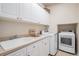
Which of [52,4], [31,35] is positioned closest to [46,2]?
[52,4]

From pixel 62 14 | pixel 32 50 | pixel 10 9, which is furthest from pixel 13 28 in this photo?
pixel 62 14

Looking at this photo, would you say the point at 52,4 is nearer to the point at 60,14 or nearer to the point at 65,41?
the point at 60,14

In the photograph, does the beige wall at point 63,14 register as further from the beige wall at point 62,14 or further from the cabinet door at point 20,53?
the cabinet door at point 20,53

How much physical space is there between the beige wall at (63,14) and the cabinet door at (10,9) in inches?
20.7

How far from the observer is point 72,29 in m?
1.27

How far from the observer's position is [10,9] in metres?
1.23

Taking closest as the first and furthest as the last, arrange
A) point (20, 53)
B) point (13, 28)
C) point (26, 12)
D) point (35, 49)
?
point (20, 53)
point (35, 49)
point (13, 28)
point (26, 12)

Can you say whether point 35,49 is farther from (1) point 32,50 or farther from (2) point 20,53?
(2) point 20,53

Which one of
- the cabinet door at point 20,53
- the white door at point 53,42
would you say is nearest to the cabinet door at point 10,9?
the cabinet door at point 20,53

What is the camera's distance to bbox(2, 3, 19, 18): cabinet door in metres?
1.12

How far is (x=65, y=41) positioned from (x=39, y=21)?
0.74m

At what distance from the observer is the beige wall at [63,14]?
4.06 feet

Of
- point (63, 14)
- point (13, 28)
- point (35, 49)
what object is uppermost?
point (63, 14)

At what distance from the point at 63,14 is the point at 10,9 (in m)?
0.77
